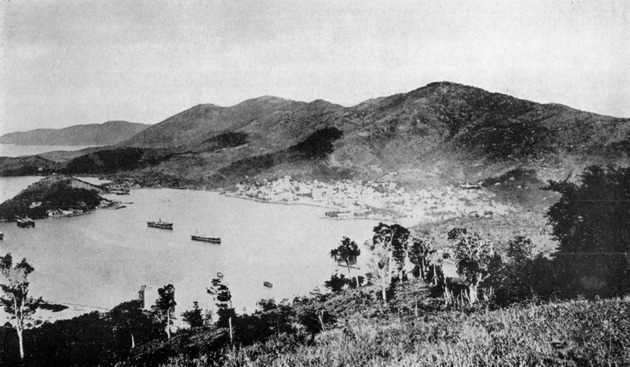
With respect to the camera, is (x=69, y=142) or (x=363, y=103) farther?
(x=69, y=142)

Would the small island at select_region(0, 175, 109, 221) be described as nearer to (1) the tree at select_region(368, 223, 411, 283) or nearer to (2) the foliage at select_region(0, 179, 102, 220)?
(2) the foliage at select_region(0, 179, 102, 220)

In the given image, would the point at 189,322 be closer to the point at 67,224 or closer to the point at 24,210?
the point at 67,224

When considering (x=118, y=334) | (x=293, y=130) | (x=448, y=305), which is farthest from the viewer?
(x=293, y=130)

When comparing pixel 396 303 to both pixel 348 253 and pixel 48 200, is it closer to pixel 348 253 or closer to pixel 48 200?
pixel 348 253

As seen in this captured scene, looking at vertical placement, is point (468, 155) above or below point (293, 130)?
below

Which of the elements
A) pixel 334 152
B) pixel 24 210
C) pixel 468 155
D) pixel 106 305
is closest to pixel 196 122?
pixel 334 152

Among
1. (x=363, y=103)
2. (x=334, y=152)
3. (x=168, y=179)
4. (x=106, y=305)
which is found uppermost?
(x=363, y=103)

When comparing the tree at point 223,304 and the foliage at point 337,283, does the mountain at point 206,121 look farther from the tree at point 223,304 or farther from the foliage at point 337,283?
the tree at point 223,304
